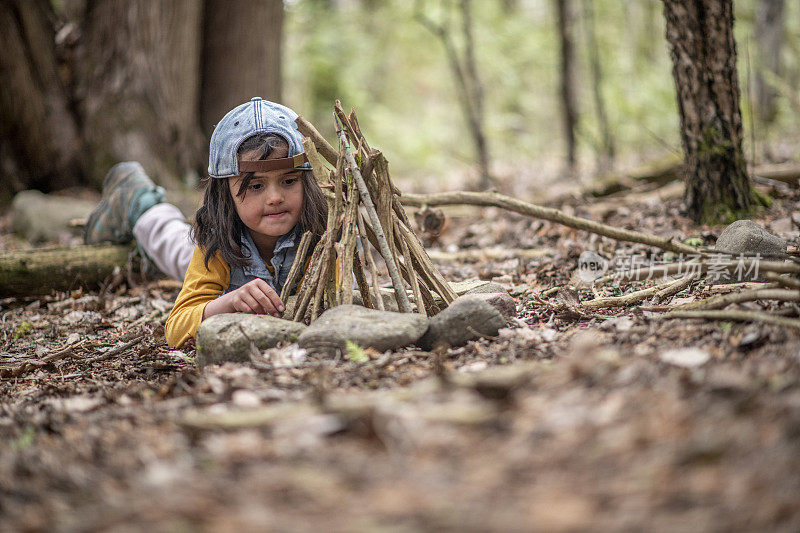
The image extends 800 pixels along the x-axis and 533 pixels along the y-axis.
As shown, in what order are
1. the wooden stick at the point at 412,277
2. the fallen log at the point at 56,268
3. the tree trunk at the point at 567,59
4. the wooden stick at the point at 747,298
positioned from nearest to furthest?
the wooden stick at the point at 747,298 < the wooden stick at the point at 412,277 < the fallen log at the point at 56,268 < the tree trunk at the point at 567,59

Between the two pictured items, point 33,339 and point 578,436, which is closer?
point 578,436

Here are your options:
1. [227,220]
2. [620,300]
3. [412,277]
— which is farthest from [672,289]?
[227,220]

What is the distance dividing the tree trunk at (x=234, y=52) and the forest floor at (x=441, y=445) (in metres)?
5.83

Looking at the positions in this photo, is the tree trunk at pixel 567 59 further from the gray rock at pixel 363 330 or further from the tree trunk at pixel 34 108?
the gray rock at pixel 363 330

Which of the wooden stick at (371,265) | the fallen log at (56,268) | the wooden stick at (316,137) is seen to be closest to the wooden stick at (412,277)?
the wooden stick at (371,265)

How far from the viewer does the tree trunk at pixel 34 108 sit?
6.13 metres

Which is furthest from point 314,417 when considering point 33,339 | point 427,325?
point 33,339

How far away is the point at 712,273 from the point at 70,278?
172 inches

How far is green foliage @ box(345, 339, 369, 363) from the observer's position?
225cm

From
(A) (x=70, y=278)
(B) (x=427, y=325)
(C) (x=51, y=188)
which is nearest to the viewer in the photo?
(B) (x=427, y=325)

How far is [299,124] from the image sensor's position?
9.19ft

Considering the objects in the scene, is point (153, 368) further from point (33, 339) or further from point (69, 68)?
point (69, 68)

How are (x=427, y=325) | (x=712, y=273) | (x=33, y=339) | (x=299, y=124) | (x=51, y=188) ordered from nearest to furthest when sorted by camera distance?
(x=427, y=325) → (x=299, y=124) → (x=712, y=273) → (x=33, y=339) → (x=51, y=188)

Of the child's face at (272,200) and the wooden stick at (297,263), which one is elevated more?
the child's face at (272,200)
